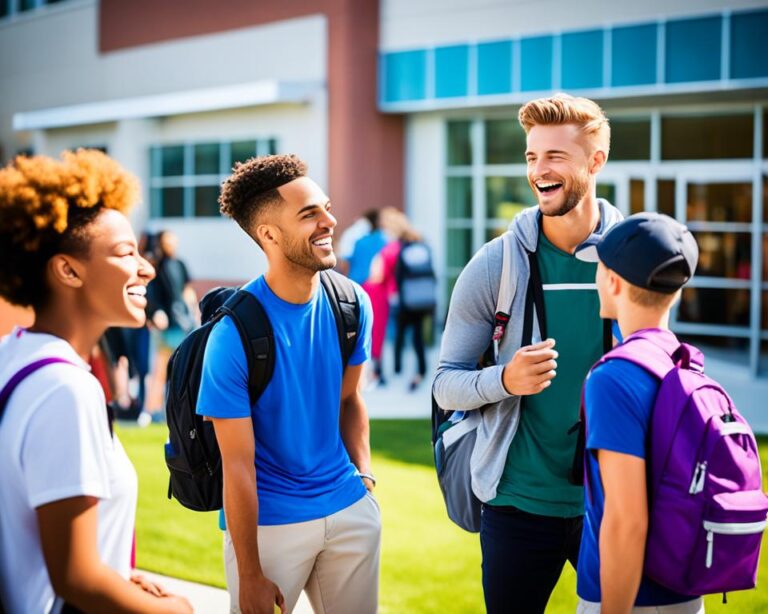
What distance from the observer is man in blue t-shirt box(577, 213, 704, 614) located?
2402 mm

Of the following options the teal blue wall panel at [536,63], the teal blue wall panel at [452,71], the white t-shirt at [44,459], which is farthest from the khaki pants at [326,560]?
the teal blue wall panel at [452,71]

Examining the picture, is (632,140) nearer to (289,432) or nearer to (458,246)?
(458,246)

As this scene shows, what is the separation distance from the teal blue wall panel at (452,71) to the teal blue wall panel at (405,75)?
1.04 ft

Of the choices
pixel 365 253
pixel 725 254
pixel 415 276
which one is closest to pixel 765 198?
pixel 725 254

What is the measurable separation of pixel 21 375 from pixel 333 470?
1403mm

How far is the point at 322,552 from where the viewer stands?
3285 mm

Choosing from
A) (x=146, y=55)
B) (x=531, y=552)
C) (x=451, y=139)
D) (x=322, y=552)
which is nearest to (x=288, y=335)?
(x=322, y=552)

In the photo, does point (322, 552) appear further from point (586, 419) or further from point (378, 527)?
point (586, 419)

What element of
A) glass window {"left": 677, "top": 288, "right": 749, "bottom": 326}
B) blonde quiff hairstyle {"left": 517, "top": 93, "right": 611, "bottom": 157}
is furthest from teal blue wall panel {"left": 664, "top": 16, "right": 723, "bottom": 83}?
blonde quiff hairstyle {"left": 517, "top": 93, "right": 611, "bottom": 157}

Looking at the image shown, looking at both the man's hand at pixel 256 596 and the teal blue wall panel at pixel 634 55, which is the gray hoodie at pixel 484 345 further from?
the teal blue wall panel at pixel 634 55

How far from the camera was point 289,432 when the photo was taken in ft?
10.4

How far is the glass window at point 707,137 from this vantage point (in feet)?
48.5

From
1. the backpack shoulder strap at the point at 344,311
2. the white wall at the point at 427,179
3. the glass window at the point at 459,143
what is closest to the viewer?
the backpack shoulder strap at the point at 344,311

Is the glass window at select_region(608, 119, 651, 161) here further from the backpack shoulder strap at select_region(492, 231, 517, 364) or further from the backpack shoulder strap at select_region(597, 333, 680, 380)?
the backpack shoulder strap at select_region(597, 333, 680, 380)
